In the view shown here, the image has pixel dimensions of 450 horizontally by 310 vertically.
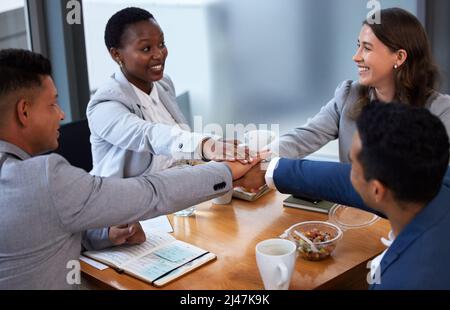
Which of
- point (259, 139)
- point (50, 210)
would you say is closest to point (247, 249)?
point (50, 210)

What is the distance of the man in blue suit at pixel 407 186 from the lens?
107 centimetres

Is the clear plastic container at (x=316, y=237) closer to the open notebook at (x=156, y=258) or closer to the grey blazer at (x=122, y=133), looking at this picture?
the open notebook at (x=156, y=258)

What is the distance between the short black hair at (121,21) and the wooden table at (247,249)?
879mm

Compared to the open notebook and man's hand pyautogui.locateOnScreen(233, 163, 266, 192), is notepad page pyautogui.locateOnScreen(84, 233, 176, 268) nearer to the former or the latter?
the open notebook

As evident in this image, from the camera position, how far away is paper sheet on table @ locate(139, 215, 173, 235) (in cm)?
173

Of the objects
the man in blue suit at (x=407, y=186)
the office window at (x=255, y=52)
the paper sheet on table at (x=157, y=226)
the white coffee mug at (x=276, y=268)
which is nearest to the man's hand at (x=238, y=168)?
the paper sheet on table at (x=157, y=226)

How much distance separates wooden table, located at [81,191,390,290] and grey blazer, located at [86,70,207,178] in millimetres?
284

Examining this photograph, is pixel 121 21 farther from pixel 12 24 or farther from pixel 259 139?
pixel 12 24

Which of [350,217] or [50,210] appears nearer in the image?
[50,210]

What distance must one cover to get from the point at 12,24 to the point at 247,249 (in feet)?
8.37

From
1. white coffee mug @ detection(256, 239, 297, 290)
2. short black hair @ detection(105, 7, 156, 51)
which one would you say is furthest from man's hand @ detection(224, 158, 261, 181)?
short black hair @ detection(105, 7, 156, 51)

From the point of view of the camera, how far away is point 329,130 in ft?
8.05
